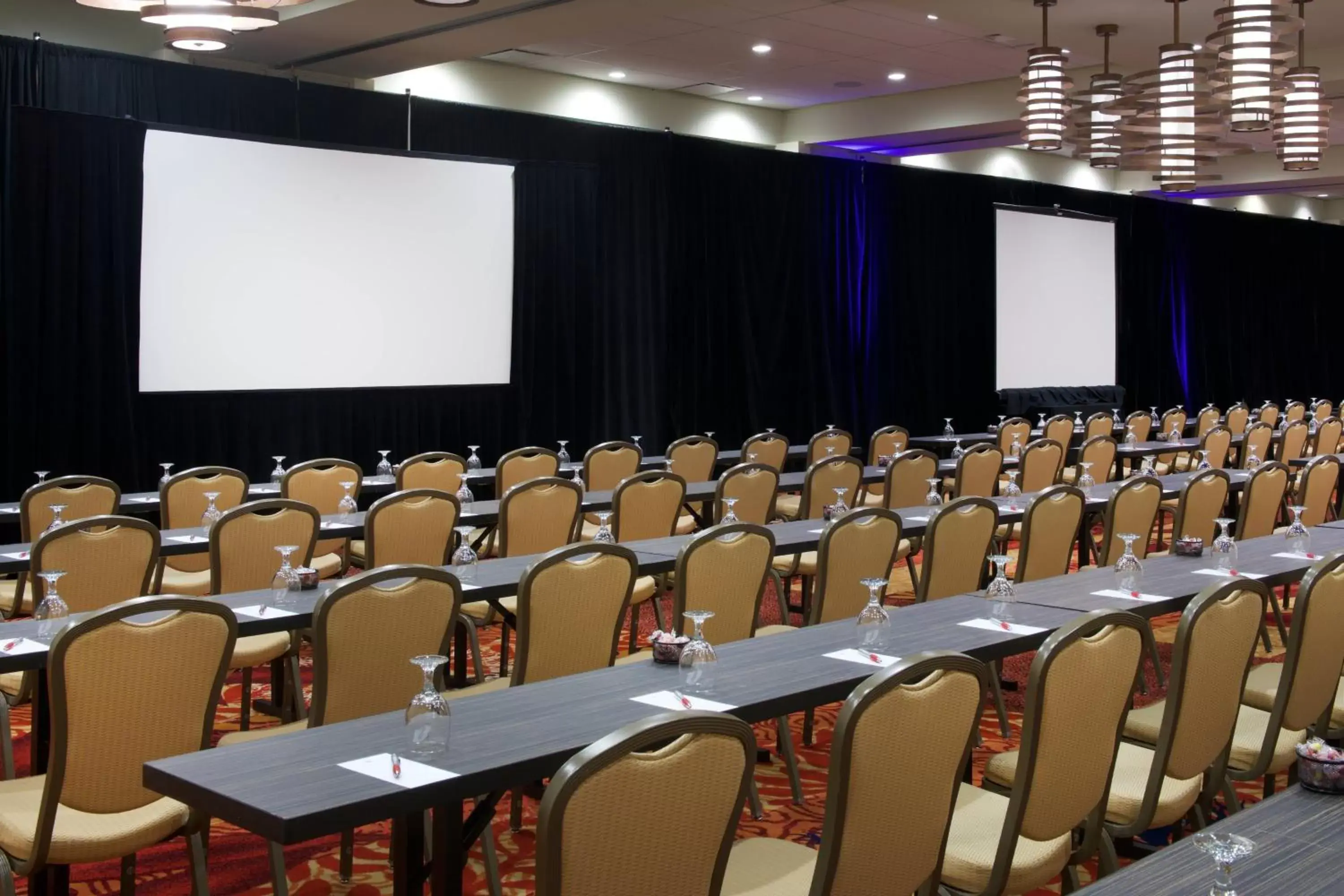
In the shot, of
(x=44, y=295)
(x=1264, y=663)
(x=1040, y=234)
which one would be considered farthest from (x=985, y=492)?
(x=1040, y=234)

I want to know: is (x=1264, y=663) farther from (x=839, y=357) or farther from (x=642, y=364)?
(x=839, y=357)

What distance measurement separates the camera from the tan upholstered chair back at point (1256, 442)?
1180cm

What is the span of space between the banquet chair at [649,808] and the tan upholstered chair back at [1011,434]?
9.39m

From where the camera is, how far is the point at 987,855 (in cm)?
317

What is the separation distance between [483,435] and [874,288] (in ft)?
18.4

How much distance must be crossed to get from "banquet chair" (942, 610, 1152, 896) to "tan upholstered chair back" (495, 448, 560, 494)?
17.1ft

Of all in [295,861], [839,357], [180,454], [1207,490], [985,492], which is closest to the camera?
[295,861]

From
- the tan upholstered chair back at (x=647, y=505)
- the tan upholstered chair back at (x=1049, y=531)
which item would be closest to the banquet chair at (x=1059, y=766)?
the tan upholstered chair back at (x=1049, y=531)

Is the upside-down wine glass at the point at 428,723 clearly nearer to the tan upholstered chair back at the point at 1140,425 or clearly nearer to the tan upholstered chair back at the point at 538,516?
the tan upholstered chair back at the point at 538,516

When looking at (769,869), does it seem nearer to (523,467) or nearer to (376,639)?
(376,639)

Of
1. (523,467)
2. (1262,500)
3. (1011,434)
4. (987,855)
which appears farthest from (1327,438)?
(987,855)

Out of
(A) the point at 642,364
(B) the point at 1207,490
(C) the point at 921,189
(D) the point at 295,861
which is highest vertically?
(C) the point at 921,189

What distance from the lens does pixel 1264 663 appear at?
5.17m

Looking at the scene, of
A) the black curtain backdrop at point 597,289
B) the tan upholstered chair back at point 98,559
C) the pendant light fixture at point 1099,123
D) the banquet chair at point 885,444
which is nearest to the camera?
the tan upholstered chair back at point 98,559
